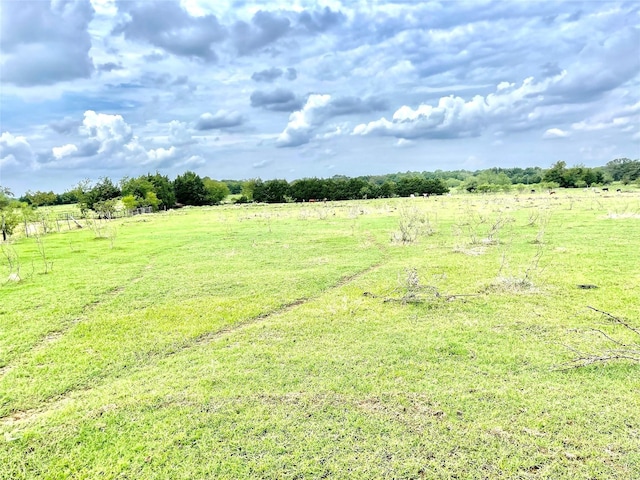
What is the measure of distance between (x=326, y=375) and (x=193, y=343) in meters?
3.04

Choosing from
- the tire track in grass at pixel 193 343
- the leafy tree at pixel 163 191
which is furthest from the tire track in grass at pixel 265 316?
the leafy tree at pixel 163 191

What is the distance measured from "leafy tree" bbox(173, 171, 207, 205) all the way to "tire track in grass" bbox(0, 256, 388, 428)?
6448 cm

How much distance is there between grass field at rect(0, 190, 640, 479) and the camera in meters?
4.06

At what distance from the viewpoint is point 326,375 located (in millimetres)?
5711

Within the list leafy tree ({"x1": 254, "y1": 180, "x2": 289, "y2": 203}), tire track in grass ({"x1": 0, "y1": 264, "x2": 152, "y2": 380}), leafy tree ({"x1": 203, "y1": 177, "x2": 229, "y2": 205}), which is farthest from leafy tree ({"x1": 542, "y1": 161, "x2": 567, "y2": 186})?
tire track in grass ({"x1": 0, "y1": 264, "x2": 152, "y2": 380})

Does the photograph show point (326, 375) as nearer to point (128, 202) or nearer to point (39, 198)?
point (128, 202)

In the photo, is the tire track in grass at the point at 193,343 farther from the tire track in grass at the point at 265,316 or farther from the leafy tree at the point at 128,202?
→ the leafy tree at the point at 128,202

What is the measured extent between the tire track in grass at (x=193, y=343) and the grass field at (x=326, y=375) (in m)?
0.04

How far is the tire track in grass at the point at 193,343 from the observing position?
17.0 feet

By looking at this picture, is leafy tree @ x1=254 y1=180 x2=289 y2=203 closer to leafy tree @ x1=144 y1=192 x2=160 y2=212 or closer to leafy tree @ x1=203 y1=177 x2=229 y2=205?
leafy tree @ x1=203 y1=177 x2=229 y2=205

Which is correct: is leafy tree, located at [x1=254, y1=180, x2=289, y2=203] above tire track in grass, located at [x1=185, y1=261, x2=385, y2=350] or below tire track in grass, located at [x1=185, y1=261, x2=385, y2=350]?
→ above

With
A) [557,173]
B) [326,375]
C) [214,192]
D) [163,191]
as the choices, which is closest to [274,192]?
[214,192]

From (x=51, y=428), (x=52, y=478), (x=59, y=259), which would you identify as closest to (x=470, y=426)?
(x=52, y=478)

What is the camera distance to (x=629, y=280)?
9859mm
